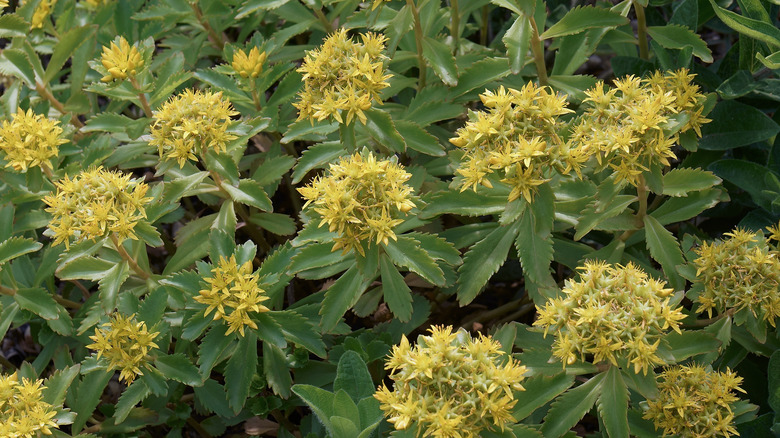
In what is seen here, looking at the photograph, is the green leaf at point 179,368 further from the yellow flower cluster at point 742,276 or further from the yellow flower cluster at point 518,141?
the yellow flower cluster at point 742,276

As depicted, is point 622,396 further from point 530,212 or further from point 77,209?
point 77,209

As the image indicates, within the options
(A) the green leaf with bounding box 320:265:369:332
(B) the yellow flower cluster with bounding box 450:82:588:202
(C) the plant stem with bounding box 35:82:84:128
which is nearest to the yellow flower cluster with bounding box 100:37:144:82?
(C) the plant stem with bounding box 35:82:84:128

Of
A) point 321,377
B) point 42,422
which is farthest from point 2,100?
point 321,377

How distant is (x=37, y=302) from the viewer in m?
2.77

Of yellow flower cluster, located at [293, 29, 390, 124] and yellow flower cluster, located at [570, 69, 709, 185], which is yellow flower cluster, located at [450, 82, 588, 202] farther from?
yellow flower cluster, located at [293, 29, 390, 124]

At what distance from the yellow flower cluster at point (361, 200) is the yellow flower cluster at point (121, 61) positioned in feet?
3.67

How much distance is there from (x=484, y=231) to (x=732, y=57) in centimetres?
141

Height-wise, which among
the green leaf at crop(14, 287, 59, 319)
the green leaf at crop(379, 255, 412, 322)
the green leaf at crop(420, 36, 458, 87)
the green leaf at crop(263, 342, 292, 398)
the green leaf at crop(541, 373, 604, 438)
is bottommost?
the green leaf at crop(263, 342, 292, 398)

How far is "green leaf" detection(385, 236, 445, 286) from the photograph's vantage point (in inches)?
90.4

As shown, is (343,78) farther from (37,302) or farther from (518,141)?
(37,302)

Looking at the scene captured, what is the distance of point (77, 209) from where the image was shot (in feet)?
7.98

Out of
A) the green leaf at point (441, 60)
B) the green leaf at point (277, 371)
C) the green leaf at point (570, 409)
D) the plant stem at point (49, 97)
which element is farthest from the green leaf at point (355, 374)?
the plant stem at point (49, 97)

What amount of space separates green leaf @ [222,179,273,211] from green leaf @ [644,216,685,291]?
1382 millimetres

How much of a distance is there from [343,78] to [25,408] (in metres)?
1.53
